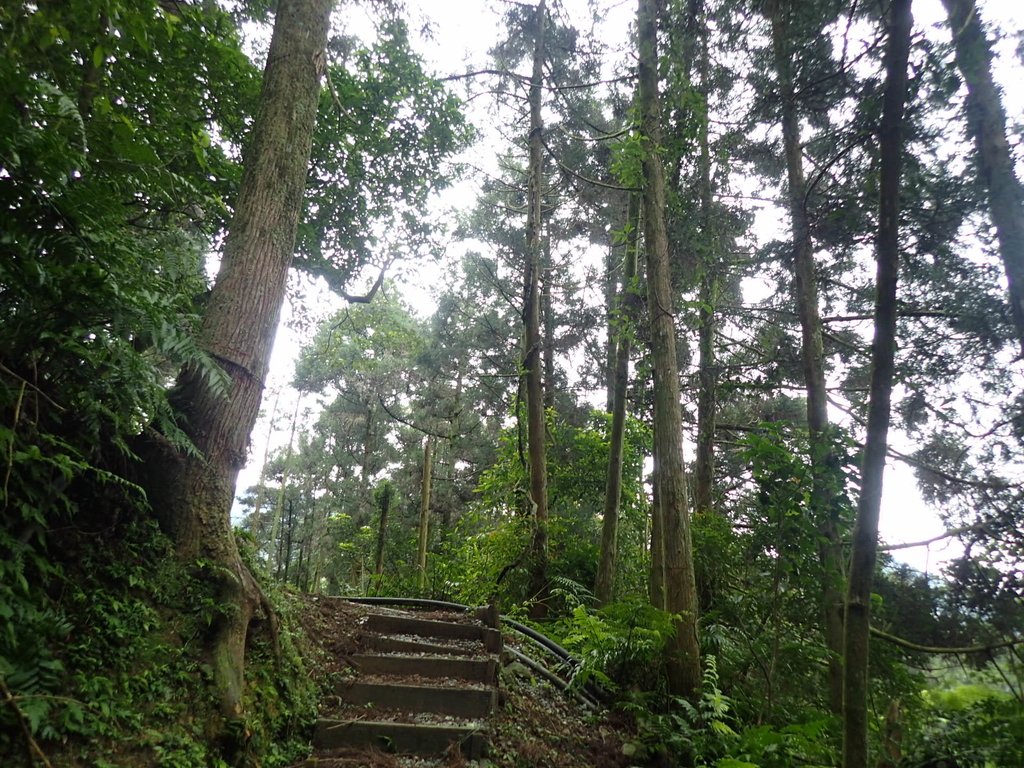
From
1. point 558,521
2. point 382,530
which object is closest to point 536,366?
point 558,521

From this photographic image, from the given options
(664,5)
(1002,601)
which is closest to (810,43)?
(664,5)

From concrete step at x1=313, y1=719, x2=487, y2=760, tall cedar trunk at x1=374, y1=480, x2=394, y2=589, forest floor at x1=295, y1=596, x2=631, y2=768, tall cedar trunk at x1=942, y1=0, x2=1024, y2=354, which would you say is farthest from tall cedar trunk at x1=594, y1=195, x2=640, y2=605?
tall cedar trunk at x1=374, y1=480, x2=394, y2=589

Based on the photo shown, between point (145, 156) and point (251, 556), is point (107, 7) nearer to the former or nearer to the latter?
point (145, 156)

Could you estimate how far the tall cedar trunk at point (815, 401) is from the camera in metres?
4.12

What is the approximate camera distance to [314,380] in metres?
23.1

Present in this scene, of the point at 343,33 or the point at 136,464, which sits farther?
the point at 343,33

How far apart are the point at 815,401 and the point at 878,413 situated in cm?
484

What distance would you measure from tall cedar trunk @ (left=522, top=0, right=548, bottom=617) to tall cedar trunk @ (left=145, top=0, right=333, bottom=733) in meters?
5.45

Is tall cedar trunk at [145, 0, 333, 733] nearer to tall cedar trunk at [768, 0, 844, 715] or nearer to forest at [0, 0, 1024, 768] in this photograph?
Answer: forest at [0, 0, 1024, 768]

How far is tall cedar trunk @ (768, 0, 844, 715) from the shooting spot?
4.12m

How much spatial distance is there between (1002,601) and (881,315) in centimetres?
294

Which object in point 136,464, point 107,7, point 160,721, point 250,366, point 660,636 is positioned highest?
point 107,7

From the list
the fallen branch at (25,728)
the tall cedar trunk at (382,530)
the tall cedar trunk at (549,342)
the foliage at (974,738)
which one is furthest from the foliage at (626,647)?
the tall cedar trunk at (549,342)

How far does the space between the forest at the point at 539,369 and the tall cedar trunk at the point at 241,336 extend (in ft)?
0.08
